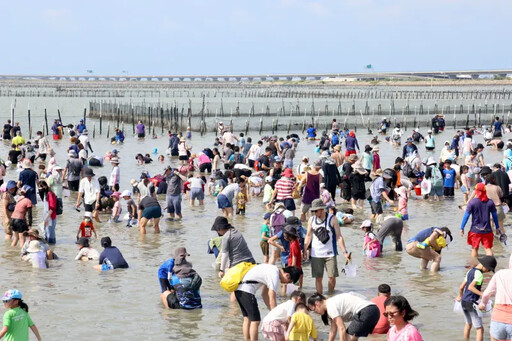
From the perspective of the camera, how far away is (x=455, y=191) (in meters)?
23.9

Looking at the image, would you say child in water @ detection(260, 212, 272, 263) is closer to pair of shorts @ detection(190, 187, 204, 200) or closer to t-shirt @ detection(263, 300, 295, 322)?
t-shirt @ detection(263, 300, 295, 322)

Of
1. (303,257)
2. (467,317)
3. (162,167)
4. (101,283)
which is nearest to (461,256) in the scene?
(303,257)

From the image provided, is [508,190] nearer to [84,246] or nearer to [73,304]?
[84,246]

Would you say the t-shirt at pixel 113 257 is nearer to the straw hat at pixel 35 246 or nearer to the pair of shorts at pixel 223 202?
the straw hat at pixel 35 246

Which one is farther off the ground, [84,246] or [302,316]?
[302,316]

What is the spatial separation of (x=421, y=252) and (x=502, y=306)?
5.22 meters

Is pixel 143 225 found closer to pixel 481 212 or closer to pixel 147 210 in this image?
pixel 147 210

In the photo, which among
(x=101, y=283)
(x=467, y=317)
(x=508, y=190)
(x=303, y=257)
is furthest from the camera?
(x=508, y=190)

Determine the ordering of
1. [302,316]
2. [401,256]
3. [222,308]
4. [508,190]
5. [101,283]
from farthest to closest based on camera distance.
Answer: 1. [508,190]
2. [401,256]
3. [101,283]
4. [222,308]
5. [302,316]

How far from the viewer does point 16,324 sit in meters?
8.59

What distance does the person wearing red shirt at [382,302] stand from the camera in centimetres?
977

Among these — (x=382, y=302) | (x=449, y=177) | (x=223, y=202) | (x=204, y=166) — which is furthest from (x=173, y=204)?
(x=382, y=302)

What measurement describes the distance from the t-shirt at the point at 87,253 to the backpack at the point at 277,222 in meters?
3.61

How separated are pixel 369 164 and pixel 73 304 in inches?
508
